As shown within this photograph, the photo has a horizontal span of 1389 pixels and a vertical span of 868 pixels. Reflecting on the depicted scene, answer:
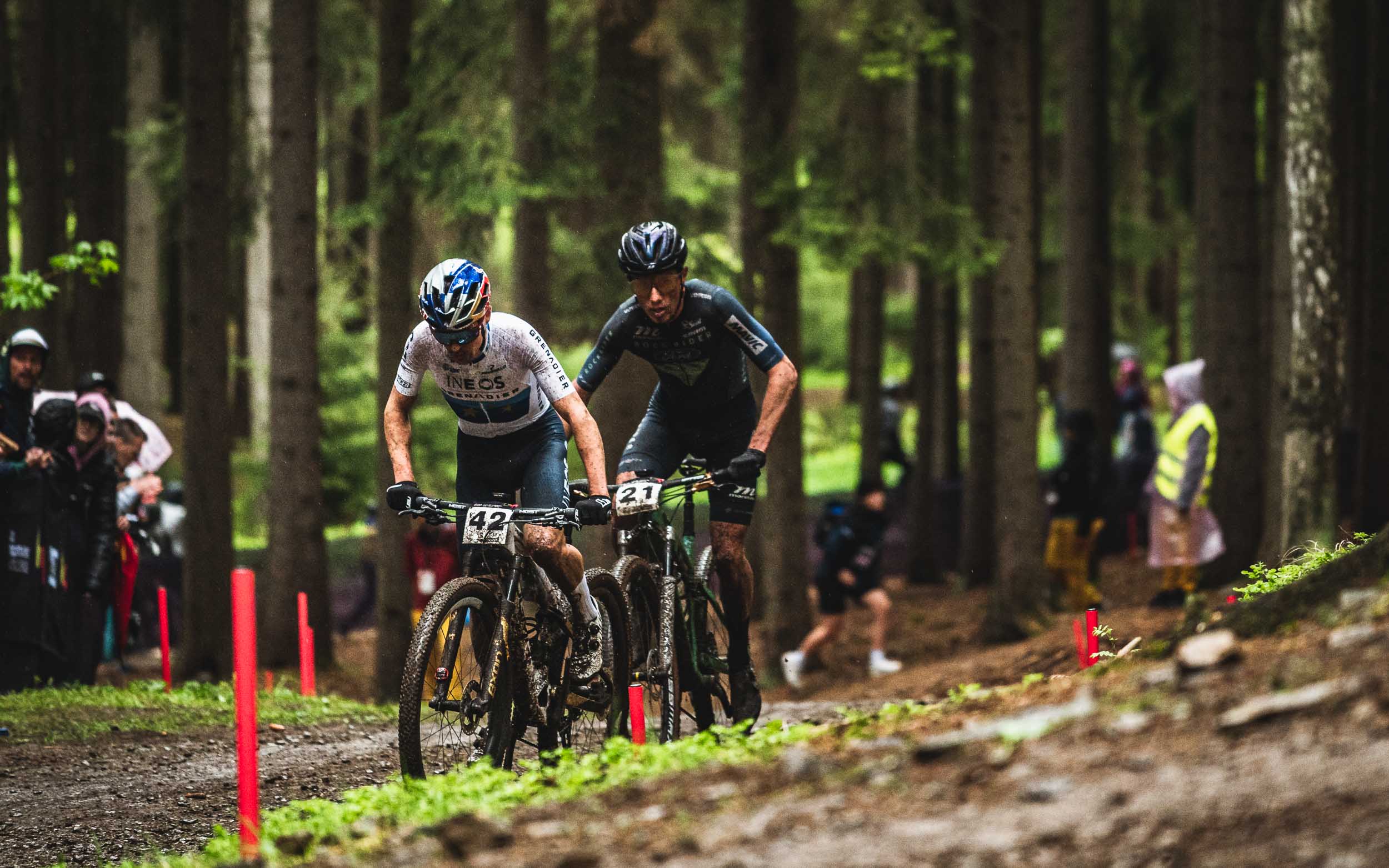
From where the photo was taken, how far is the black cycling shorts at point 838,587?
56.2ft

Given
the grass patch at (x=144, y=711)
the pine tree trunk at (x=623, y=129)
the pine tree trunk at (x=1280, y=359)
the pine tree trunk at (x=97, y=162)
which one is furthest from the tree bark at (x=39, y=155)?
the pine tree trunk at (x=1280, y=359)

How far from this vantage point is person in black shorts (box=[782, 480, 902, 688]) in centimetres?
1705

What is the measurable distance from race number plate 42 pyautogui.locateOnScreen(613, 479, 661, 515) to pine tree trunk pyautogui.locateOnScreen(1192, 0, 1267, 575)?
37.8ft

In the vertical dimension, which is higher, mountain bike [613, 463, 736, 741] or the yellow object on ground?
mountain bike [613, 463, 736, 741]

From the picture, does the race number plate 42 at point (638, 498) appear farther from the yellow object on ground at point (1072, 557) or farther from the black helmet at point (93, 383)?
the yellow object on ground at point (1072, 557)

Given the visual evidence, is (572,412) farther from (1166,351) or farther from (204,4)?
(1166,351)

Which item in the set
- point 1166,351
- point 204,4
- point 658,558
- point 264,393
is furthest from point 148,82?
point 1166,351

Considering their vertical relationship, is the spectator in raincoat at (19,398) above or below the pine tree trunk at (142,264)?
below

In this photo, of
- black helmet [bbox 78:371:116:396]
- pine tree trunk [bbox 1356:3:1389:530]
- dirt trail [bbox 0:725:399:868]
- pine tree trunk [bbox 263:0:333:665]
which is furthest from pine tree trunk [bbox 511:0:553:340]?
pine tree trunk [bbox 1356:3:1389:530]

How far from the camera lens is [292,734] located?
1101cm

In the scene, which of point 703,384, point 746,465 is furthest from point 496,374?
point 703,384

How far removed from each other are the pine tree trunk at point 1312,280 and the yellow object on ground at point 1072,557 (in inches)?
199

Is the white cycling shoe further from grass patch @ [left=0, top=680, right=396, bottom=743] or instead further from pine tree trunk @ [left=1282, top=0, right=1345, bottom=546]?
grass patch @ [left=0, top=680, right=396, bottom=743]

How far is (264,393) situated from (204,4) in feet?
53.4
